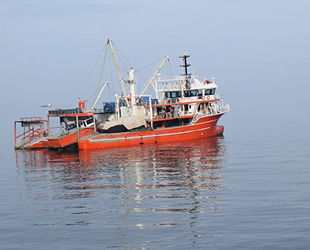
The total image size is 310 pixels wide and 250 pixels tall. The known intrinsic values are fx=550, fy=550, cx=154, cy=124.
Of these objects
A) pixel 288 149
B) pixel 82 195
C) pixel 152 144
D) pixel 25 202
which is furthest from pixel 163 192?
pixel 152 144

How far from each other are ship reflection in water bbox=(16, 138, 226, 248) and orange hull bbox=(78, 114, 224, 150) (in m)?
5.99

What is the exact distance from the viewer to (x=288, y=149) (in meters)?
55.2

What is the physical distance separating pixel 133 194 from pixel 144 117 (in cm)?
3591

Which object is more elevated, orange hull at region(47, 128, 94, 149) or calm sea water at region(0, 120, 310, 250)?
orange hull at region(47, 128, 94, 149)

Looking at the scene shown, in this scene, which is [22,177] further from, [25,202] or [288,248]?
[288,248]

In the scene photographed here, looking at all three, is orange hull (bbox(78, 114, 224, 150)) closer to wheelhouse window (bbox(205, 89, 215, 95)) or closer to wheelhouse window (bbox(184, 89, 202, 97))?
wheelhouse window (bbox(205, 89, 215, 95))

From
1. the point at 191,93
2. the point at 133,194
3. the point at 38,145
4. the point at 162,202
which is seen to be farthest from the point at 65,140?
the point at 162,202

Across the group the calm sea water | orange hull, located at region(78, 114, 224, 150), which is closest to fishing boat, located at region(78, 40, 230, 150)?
orange hull, located at region(78, 114, 224, 150)

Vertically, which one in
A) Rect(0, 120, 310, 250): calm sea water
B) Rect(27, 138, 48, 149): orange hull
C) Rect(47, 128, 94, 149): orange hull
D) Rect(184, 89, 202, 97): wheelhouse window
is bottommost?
Rect(0, 120, 310, 250): calm sea water

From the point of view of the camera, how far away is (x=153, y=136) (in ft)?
222

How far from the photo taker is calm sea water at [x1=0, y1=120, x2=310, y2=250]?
22922 millimetres

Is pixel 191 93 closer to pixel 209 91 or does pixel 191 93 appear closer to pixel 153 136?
pixel 209 91

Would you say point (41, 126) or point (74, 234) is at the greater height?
point (41, 126)

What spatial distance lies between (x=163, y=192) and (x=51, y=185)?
9.85 meters
